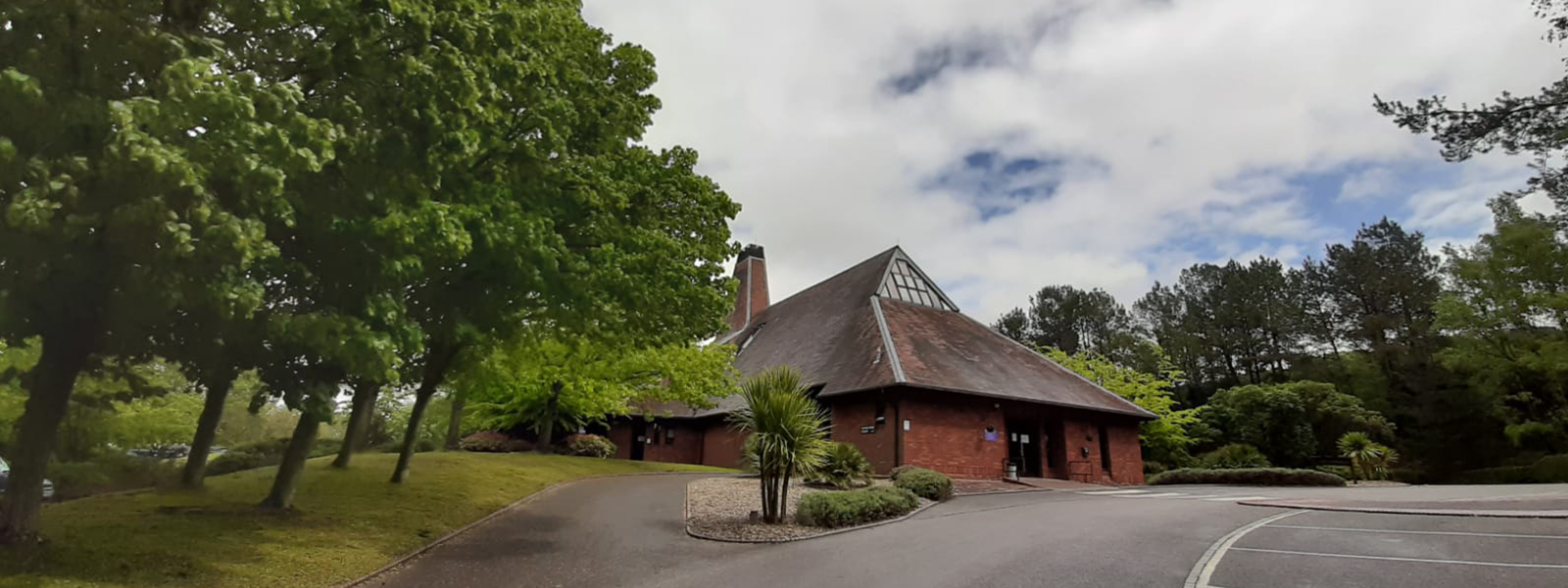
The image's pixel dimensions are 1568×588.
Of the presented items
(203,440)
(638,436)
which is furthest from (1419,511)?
(638,436)

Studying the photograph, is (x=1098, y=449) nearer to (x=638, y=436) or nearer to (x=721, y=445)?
(x=721, y=445)

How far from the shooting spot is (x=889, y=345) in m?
23.8

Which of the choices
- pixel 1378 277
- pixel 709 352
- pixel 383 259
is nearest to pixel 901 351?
pixel 709 352

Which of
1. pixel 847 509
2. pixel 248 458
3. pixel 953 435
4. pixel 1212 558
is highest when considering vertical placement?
pixel 953 435

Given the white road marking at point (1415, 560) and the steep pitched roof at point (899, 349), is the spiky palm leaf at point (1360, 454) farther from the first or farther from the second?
the white road marking at point (1415, 560)

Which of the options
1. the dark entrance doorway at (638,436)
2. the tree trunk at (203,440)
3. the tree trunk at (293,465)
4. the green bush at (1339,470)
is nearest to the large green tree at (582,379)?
the tree trunk at (293,465)

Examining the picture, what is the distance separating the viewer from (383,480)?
14.9m

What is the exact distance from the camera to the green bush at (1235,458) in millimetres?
33594

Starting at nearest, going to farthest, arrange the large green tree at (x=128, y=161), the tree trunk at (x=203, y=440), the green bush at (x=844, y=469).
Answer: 1. the large green tree at (x=128, y=161)
2. the tree trunk at (x=203, y=440)
3. the green bush at (x=844, y=469)

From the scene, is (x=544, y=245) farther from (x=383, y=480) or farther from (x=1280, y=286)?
(x=1280, y=286)

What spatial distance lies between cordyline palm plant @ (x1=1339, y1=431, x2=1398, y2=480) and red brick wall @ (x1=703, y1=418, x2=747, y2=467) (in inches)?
892

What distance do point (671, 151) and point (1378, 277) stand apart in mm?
53327

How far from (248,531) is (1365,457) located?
33.1 m

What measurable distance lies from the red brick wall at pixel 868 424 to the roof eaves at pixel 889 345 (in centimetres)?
93
